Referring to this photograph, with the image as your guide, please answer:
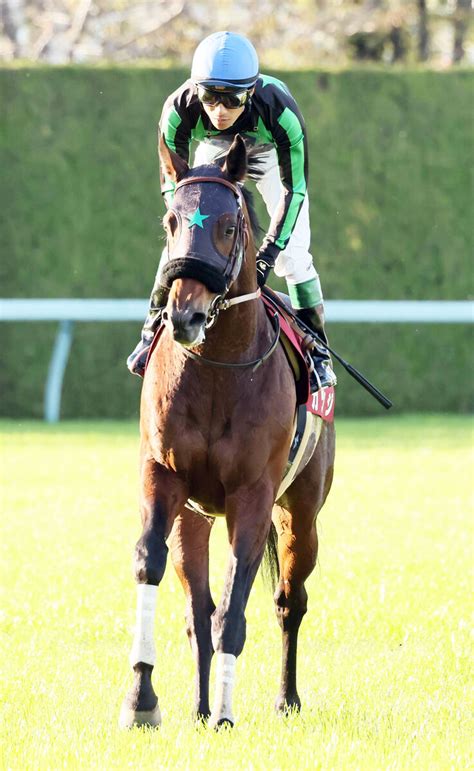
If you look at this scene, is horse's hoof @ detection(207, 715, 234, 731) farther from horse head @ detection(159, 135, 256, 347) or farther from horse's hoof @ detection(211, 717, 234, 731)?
horse head @ detection(159, 135, 256, 347)

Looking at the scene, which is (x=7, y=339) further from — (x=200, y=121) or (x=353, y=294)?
(x=200, y=121)

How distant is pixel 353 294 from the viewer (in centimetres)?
1589

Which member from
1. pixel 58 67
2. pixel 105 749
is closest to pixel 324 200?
pixel 58 67

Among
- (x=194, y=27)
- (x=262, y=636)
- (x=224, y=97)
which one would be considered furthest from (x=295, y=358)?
(x=194, y=27)

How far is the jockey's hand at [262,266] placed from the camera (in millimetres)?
4879

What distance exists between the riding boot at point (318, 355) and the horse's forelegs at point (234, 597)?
83cm

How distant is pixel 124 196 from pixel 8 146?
4.61 feet

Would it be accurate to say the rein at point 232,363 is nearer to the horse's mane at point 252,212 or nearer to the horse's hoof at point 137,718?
the horse's mane at point 252,212

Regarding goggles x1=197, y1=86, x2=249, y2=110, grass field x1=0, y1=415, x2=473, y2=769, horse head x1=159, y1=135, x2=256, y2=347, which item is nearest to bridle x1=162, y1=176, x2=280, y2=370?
horse head x1=159, y1=135, x2=256, y2=347

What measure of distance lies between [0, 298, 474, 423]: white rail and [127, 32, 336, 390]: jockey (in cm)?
931

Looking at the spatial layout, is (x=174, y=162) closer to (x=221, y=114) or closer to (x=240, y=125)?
(x=221, y=114)

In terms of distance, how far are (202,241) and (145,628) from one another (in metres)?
1.31

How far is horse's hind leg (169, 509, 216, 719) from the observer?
5.03 metres

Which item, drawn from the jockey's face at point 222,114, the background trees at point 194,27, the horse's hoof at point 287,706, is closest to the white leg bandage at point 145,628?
→ the horse's hoof at point 287,706
